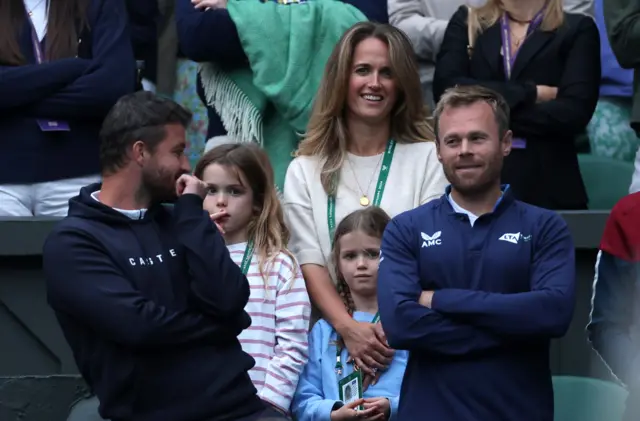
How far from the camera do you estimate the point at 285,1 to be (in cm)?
669

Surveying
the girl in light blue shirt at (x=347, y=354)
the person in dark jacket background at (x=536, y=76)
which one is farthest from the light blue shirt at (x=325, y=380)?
the person in dark jacket background at (x=536, y=76)

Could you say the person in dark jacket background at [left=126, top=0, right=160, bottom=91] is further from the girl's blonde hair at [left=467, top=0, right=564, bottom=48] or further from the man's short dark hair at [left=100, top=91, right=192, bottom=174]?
the man's short dark hair at [left=100, top=91, right=192, bottom=174]

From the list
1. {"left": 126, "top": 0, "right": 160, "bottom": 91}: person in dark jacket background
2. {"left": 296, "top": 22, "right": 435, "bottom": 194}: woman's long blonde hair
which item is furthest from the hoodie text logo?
{"left": 126, "top": 0, "right": 160, "bottom": 91}: person in dark jacket background

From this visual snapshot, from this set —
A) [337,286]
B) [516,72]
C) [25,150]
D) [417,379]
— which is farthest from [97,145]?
[417,379]

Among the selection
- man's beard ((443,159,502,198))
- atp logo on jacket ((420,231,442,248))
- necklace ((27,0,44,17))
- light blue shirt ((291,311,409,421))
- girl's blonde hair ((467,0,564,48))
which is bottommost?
light blue shirt ((291,311,409,421))

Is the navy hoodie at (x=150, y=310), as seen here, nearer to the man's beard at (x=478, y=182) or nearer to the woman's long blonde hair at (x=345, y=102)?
the man's beard at (x=478, y=182)

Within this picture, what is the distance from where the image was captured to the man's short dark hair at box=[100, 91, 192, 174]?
4.76 m

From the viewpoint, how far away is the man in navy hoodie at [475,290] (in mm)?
4688

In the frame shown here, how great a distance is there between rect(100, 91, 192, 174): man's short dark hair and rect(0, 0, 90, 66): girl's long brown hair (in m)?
1.83

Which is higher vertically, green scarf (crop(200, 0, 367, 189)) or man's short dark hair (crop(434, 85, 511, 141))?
man's short dark hair (crop(434, 85, 511, 141))

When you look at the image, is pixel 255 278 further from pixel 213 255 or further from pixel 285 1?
pixel 285 1

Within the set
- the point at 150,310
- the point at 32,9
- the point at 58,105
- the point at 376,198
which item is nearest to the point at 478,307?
the point at 150,310

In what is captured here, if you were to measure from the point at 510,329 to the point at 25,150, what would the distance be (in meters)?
2.71

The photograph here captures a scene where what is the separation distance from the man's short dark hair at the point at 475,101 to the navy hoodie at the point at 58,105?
6.31 ft
